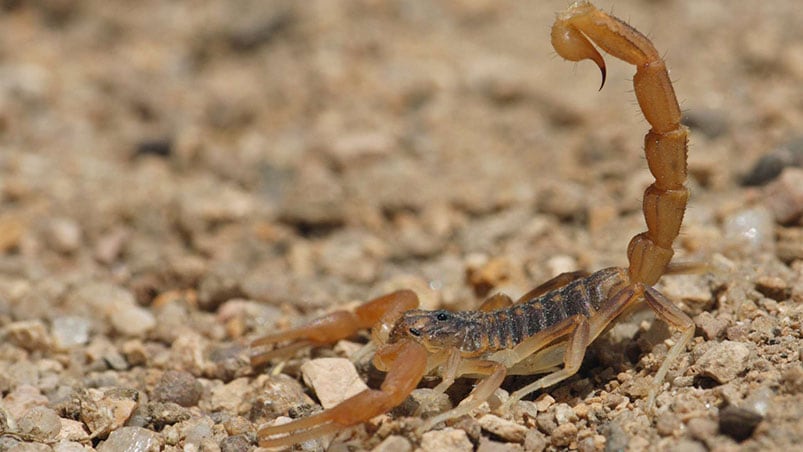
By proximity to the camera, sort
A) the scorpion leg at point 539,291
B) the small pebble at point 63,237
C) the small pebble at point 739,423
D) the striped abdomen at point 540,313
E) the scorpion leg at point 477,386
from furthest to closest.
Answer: the small pebble at point 63,237 < the scorpion leg at point 539,291 < the striped abdomen at point 540,313 < the scorpion leg at point 477,386 < the small pebble at point 739,423

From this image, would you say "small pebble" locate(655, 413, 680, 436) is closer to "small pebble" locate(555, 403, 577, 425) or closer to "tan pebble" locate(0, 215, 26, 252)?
"small pebble" locate(555, 403, 577, 425)

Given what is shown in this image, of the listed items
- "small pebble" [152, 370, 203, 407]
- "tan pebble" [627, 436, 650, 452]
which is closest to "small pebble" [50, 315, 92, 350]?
"small pebble" [152, 370, 203, 407]

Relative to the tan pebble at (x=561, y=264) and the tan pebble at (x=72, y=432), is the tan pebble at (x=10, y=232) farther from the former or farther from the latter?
the tan pebble at (x=561, y=264)

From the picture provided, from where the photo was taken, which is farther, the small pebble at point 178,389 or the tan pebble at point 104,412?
the small pebble at point 178,389

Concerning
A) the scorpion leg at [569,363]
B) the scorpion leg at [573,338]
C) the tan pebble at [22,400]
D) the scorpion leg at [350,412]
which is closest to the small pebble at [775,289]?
the scorpion leg at [573,338]

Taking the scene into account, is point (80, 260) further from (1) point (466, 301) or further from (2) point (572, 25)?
(2) point (572, 25)
